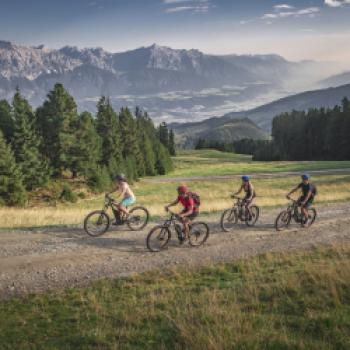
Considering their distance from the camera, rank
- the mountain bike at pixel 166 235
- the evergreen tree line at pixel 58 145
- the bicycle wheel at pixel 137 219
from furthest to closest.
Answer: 1. the evergreen tree line at pixel 58 145
2. the bicycle wheel at pixel 137 219
3. the mountain bike at pixel 166 235

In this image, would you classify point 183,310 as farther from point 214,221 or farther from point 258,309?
point 214,221

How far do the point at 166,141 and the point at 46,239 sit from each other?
116 m

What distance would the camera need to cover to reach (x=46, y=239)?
14016 millimetres

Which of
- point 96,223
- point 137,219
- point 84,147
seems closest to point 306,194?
point 137,219

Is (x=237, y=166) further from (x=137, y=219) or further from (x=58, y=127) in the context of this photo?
(x=137, y=219)

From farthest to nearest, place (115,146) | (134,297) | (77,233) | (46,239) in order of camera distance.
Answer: (115,146)
(77,233)
(46,239)
(134,297)

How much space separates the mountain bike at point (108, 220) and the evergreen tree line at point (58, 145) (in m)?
29.5

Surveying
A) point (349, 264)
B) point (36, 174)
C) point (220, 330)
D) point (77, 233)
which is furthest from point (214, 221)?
point (36, 174)

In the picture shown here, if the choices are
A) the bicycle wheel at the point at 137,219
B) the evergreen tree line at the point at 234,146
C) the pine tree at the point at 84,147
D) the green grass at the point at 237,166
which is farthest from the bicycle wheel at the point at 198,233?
the evergreen tree line at the point at 234,146

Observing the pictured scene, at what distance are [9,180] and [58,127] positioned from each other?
14.8 metres

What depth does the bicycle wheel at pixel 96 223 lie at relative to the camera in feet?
49.1

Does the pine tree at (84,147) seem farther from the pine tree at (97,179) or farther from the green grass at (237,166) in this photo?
the green grass at (237,166)

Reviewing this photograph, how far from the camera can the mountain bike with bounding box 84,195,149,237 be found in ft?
49.5

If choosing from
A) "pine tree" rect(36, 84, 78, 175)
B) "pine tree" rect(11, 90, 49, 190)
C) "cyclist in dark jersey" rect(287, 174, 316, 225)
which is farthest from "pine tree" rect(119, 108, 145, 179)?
"cyclist in dark jersey" rect(287, 174, 316, 225)
